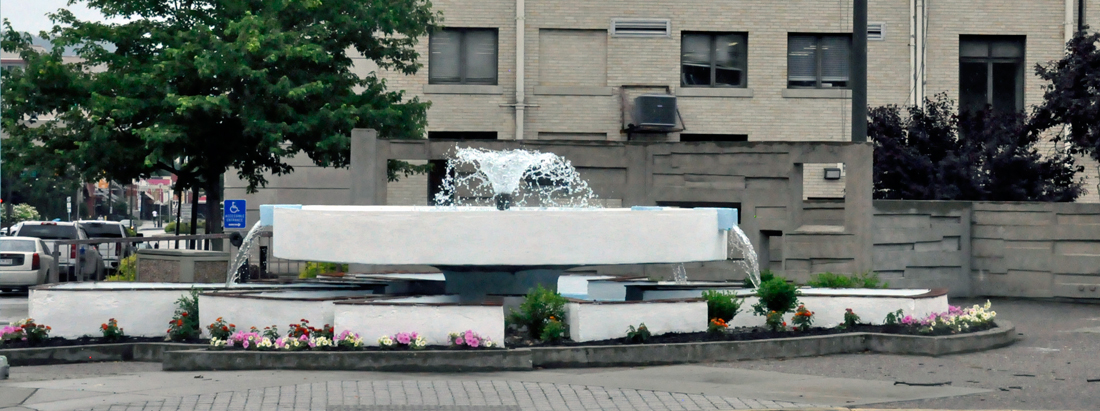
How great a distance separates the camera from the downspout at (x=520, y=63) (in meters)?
29.3

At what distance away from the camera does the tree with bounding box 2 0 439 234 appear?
2453cm

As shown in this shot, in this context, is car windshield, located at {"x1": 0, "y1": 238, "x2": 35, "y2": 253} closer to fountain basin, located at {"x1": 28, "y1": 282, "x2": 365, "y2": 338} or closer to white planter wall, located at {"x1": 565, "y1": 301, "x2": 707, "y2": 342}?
fountain basin, located at {"x1": 28, "y1": 282, "x2": 365, "y2": 338}

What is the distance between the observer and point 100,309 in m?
13.9

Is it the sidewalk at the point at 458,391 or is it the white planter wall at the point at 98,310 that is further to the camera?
the white planter wall at the point at 98,310

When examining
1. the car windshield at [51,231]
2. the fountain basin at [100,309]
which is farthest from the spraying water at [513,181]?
the car windshield at [51,231]

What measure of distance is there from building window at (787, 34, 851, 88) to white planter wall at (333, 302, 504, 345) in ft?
65.5

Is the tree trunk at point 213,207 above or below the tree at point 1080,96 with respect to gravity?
below

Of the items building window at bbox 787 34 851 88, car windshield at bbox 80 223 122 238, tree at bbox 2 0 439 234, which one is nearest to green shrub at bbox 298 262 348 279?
tree at bbox 2 0 439 234

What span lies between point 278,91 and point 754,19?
459 inches

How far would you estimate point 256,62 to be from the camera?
2519 centimetres

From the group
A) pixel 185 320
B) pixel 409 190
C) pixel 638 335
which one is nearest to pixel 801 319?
pixel 638 335

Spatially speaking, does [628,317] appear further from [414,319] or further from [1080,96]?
[1080,96]

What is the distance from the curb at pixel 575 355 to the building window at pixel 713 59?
17.6 m

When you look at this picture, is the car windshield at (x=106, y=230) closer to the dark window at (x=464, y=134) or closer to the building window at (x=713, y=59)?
the dark window at (x=464, y=134)
